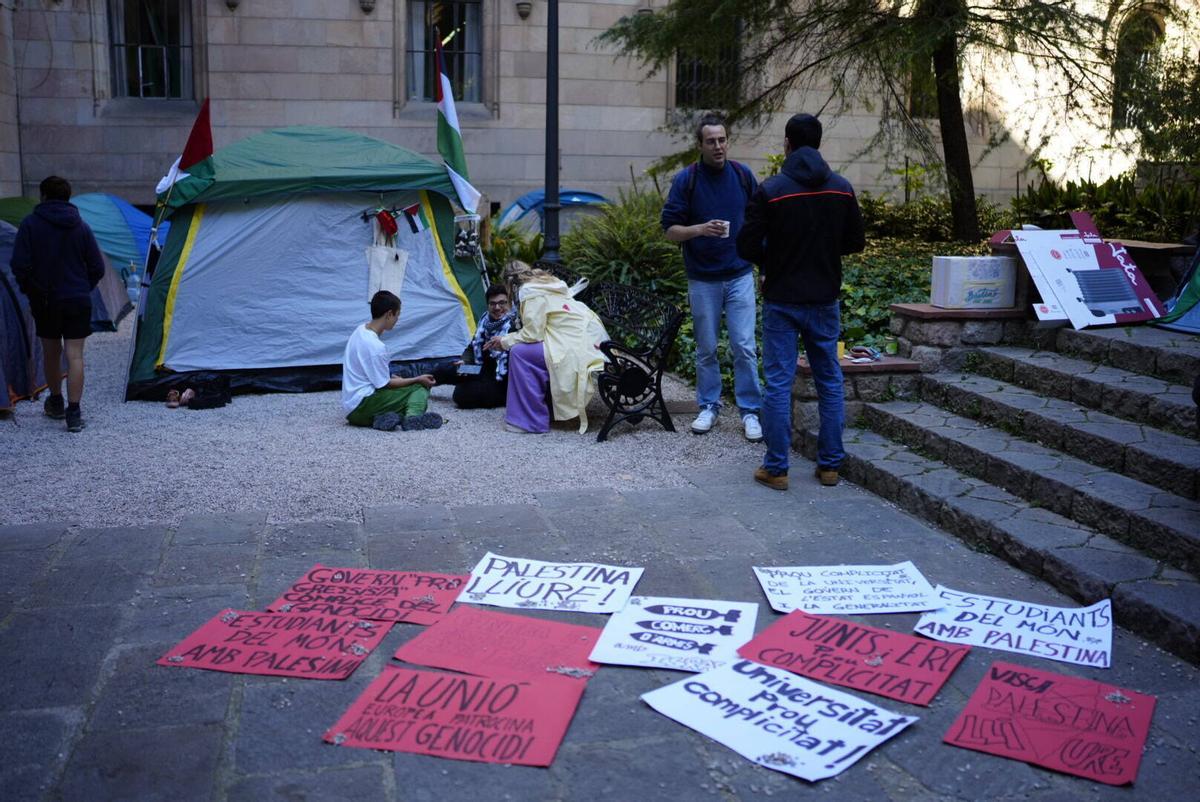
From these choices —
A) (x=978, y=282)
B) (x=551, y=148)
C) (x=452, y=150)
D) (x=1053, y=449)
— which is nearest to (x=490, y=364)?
(x=452, y=150)

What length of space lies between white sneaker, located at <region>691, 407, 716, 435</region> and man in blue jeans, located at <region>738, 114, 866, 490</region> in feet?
4.19

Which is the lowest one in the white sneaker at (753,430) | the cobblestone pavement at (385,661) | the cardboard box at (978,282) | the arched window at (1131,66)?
the cobblestone pavement at (385,661)

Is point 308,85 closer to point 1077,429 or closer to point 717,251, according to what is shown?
point 717,251

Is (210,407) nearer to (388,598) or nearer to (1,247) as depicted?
(1,247)

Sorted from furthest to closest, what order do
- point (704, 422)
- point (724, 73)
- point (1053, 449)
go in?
point (724, 73) → point (704, 422) → point (1053, 449)

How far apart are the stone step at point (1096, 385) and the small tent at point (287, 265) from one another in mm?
4944

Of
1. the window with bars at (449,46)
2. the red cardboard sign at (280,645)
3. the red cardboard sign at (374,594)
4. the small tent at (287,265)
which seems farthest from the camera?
the window with bars at (449,46)

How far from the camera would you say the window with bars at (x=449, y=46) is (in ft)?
62.7

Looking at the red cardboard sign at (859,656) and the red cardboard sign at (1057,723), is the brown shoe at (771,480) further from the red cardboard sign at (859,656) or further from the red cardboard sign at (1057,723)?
the red cardboard sign at (1057,723)

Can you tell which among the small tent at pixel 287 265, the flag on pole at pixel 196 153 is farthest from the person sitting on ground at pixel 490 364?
the flag on pole at pixel 196 153

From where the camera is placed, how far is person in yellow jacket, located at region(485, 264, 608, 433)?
304 inches

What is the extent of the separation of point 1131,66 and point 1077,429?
5749 mm

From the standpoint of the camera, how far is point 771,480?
6191mm

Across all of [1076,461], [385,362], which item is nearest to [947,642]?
[1076,461]
